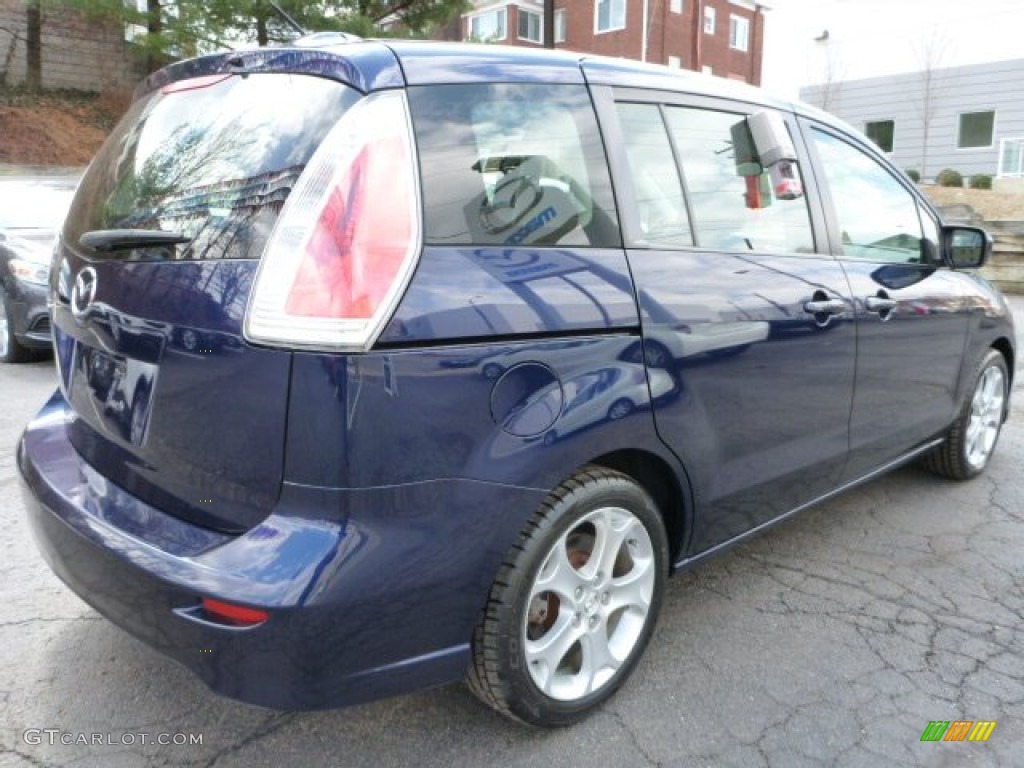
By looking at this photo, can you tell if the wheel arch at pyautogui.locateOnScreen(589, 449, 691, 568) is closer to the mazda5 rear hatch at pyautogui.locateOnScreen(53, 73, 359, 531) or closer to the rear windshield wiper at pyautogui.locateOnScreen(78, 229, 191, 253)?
the mazda5 rear hatch at pyautogui.locateOnScreen(53, 73, 359, 531)

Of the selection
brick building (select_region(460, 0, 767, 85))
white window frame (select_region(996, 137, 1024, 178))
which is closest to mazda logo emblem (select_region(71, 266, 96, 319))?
white window frame (select_region(996, 137, 1024, 178))

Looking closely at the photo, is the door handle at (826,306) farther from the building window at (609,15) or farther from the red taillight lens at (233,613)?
the building window at (609,15)

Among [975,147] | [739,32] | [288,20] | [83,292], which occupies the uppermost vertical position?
[739,32]

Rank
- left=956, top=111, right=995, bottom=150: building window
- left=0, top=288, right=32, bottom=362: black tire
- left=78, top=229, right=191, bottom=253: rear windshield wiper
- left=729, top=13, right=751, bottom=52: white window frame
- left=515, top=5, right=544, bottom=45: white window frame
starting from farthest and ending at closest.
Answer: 1. left=729, top=13, right=751, bottom=52: white window frame
2. left=515, top=5, right=544, bottom=45: white window frame
3. left=956, top=111, right=995, bottom=150: building window
4. left=0, top=288, right=32, bottom=362: black tire
5. left=78, top=229, right=191, bottom=253: rear windshield wiper

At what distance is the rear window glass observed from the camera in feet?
6.00

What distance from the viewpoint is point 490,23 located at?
111 ft

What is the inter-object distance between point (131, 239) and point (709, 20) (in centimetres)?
3633

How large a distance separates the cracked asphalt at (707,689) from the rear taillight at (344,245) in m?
1.16

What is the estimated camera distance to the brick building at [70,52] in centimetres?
2125

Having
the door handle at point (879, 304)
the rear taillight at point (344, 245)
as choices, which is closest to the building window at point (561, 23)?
the door handle at point (879, 304)

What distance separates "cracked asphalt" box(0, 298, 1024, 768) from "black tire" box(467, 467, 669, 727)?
0.46 ft

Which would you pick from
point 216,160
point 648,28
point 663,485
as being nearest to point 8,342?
point 216,160

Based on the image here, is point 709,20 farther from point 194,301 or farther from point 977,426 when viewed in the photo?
point 194,301

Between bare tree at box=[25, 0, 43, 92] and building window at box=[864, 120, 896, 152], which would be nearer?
bare tree at box=[25, 0, 43, 92]
